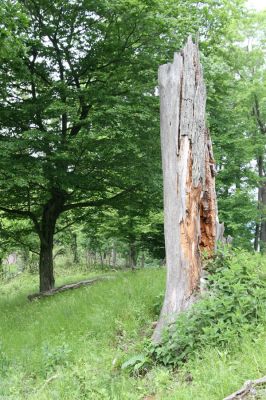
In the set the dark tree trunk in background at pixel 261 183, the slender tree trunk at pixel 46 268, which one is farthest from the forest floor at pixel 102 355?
the dark tree trunk in background at pixel 261 183

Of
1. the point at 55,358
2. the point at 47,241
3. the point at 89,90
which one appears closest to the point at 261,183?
the point at 47,241

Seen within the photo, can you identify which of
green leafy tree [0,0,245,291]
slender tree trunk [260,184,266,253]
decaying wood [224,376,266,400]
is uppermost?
green leafy tree [0,0,245,291]

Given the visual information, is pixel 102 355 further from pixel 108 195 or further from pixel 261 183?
pixel 261 183

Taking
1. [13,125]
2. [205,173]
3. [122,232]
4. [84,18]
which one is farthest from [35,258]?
[205,173]

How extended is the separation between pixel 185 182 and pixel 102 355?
2.76 metres

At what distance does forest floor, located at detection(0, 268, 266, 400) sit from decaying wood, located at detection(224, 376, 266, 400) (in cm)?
19

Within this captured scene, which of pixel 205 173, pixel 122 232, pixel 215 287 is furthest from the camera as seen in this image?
pixel 122 232

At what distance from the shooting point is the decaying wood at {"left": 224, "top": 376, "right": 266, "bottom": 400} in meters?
3.44

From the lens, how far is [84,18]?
34.9 ft

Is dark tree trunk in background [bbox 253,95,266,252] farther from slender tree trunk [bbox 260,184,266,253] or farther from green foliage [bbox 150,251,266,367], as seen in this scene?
green foliage [bbox 150,251,266,367]

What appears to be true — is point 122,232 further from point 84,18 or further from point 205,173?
point 205,173

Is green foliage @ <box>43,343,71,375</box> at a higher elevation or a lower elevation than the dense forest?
lower

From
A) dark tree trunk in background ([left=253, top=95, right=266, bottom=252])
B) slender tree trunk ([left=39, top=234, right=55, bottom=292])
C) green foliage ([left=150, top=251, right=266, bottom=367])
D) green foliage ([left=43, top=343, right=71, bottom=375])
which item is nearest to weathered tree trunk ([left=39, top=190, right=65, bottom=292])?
slender tree trunk ([left=39, top=234, right=55, bottom=292])

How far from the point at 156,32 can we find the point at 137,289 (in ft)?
21.0
